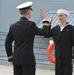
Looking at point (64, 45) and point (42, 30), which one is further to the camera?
point (64, 45)

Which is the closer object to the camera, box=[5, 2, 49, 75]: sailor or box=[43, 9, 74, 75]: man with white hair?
box=[5, 2, 49, 75]: sailor

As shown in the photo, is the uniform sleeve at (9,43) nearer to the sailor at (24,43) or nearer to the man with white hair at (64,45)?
the sailor at (24,43)

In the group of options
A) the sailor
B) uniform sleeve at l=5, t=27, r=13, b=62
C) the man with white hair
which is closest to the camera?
the sailor

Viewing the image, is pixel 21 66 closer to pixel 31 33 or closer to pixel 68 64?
pixel 31 33

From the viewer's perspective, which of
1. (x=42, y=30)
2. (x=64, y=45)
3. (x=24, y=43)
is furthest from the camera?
(x=64, y=45)

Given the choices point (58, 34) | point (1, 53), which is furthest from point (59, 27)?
point (1, 53)

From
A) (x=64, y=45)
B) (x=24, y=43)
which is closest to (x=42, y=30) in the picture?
(x=24, y=43)

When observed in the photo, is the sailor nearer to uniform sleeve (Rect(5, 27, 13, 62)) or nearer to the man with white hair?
uniform sleeve (Rect(5, 27, 13, 62))

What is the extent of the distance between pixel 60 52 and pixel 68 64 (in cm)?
24

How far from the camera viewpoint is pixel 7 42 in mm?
5426

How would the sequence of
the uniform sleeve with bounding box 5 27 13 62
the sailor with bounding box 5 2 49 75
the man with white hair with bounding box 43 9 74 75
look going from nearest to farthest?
the sailor with bounding box 5 2 49 75 < the uniform sleeve with bounding box 5 27 13 62 < the man with white hair with bounding box 43 9 74 75

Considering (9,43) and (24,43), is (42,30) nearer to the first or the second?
(24,43)

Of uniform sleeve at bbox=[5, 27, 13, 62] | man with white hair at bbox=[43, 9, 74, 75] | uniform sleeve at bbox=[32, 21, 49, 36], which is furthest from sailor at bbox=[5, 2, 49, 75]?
man with white hair at bbox=[43, 9, 74, 75]

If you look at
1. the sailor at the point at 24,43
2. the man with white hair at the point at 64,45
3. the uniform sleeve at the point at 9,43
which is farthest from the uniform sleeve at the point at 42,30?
the uniform sleeve at the point at 9,43
